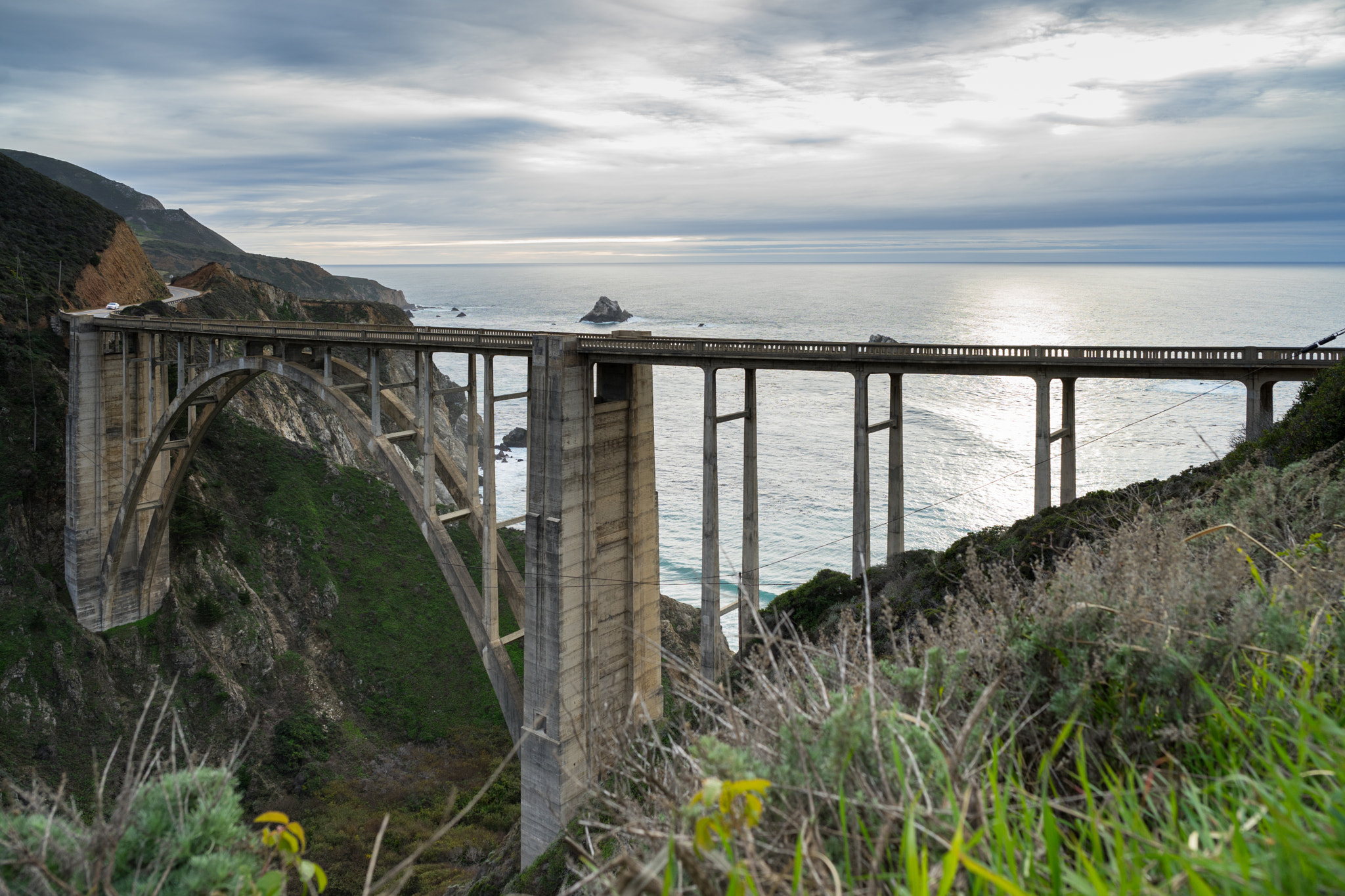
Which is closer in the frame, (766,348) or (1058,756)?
(1058,756)

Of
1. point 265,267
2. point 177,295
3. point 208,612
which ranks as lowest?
point 208,612

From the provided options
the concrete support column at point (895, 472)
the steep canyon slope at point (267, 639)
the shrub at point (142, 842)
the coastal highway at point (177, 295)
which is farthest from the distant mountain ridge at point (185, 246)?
the shrub at point (142, 842)

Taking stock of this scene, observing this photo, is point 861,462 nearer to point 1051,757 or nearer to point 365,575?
point 1051,757

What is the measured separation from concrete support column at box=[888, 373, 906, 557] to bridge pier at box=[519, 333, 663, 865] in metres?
7.36

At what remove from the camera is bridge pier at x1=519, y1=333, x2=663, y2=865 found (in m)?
21.8

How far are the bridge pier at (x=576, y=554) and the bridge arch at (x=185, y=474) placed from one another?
236 centimetres

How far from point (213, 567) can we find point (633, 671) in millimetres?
24495

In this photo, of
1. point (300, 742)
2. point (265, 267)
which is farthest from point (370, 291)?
point (300, 742)

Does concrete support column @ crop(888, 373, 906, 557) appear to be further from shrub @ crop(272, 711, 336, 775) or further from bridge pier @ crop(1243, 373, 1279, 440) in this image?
shrub @ crop(272, 711, 336, 775)

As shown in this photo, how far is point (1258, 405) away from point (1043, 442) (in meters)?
3.98

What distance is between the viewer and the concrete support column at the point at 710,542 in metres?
19.9

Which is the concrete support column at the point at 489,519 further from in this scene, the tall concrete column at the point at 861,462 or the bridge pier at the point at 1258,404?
the bridge pier at the point at 1258,404

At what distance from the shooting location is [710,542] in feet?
65.5

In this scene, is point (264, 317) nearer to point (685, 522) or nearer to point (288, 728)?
point (685, 522)
